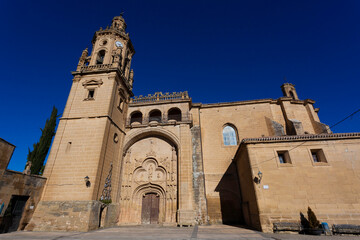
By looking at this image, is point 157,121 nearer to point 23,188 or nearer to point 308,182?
point 23,188

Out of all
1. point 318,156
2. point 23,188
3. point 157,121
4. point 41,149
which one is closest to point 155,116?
point 157,121

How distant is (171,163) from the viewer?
16.2 metres

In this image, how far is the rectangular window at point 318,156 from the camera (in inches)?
418

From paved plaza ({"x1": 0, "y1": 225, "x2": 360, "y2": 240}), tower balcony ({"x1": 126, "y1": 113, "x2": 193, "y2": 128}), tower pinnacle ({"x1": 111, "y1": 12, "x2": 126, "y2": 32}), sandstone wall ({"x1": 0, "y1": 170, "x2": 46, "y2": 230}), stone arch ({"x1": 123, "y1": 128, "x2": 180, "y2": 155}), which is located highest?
tower pinnacle ({"x1": 111, "y1": 12, "x2": 126, "y2": 32})

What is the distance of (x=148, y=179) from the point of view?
15977 mm

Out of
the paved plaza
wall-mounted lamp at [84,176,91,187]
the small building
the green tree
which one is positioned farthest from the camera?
the green tree

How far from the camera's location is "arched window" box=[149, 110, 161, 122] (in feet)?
60.7

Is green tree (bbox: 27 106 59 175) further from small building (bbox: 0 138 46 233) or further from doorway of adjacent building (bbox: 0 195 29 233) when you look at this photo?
doorway of adjacent building (bbox: 0 195 29 233)

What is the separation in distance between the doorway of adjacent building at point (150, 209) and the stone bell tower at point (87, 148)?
2565 millimetres

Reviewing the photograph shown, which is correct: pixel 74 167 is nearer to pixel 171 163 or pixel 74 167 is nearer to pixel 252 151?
pixel 171 163

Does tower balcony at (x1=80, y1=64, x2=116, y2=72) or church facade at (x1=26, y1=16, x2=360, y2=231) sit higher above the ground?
tower balcony at (x1=80, y1=64, x2=116, y2=72)

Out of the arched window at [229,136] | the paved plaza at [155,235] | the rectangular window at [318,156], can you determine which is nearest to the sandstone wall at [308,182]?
the rectangular window at [318,156]

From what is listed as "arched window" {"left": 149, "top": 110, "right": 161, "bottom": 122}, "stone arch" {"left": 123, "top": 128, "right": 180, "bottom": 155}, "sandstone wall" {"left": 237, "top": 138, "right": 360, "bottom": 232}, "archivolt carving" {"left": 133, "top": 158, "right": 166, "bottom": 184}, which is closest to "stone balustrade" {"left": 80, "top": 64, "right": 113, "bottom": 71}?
"arched window" {"left": 149, "top": 110, "right": 161, "bottom": 122}

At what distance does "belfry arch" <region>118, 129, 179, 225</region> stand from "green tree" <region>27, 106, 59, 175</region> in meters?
7.71
